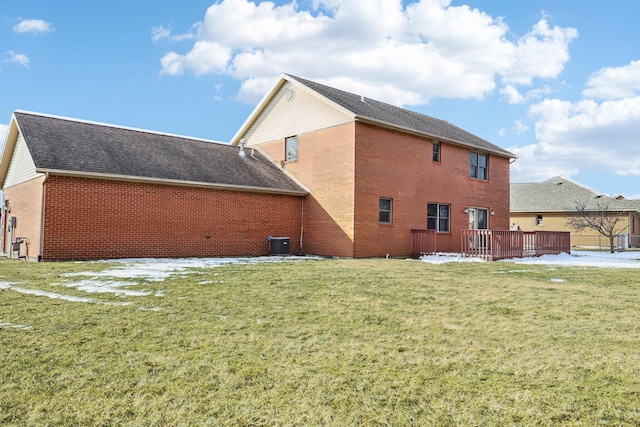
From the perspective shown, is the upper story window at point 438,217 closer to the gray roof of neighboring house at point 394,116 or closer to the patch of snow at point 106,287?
the gray roof of neighboring house at point 394,116

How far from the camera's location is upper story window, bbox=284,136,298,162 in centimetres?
2125

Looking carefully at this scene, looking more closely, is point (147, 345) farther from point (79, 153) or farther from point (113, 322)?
point (79, 153)

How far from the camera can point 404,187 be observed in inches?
789

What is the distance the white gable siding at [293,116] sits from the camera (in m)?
19.4

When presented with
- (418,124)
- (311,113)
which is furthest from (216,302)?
(418,124)

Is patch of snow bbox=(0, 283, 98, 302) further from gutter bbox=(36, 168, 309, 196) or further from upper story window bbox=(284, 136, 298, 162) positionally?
upper story window bbox=(284, 136, 298, 162)

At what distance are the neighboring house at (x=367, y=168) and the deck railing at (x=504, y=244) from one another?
246cm

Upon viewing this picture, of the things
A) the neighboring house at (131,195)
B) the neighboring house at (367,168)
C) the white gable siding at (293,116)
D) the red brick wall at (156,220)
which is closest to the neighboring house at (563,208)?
the neighboring house at (367,168)

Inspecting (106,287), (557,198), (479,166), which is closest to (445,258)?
(479,166)

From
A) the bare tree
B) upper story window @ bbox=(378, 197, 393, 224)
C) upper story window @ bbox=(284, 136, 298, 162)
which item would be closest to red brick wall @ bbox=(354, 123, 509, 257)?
upper story window @ bbox=(378, 197, 393, 224)

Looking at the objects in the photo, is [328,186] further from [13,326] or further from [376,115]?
[13,326]

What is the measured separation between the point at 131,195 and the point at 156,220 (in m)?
1.22

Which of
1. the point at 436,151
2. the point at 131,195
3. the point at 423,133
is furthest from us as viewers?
the point at 436,151

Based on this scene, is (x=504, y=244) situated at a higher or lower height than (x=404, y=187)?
lower
